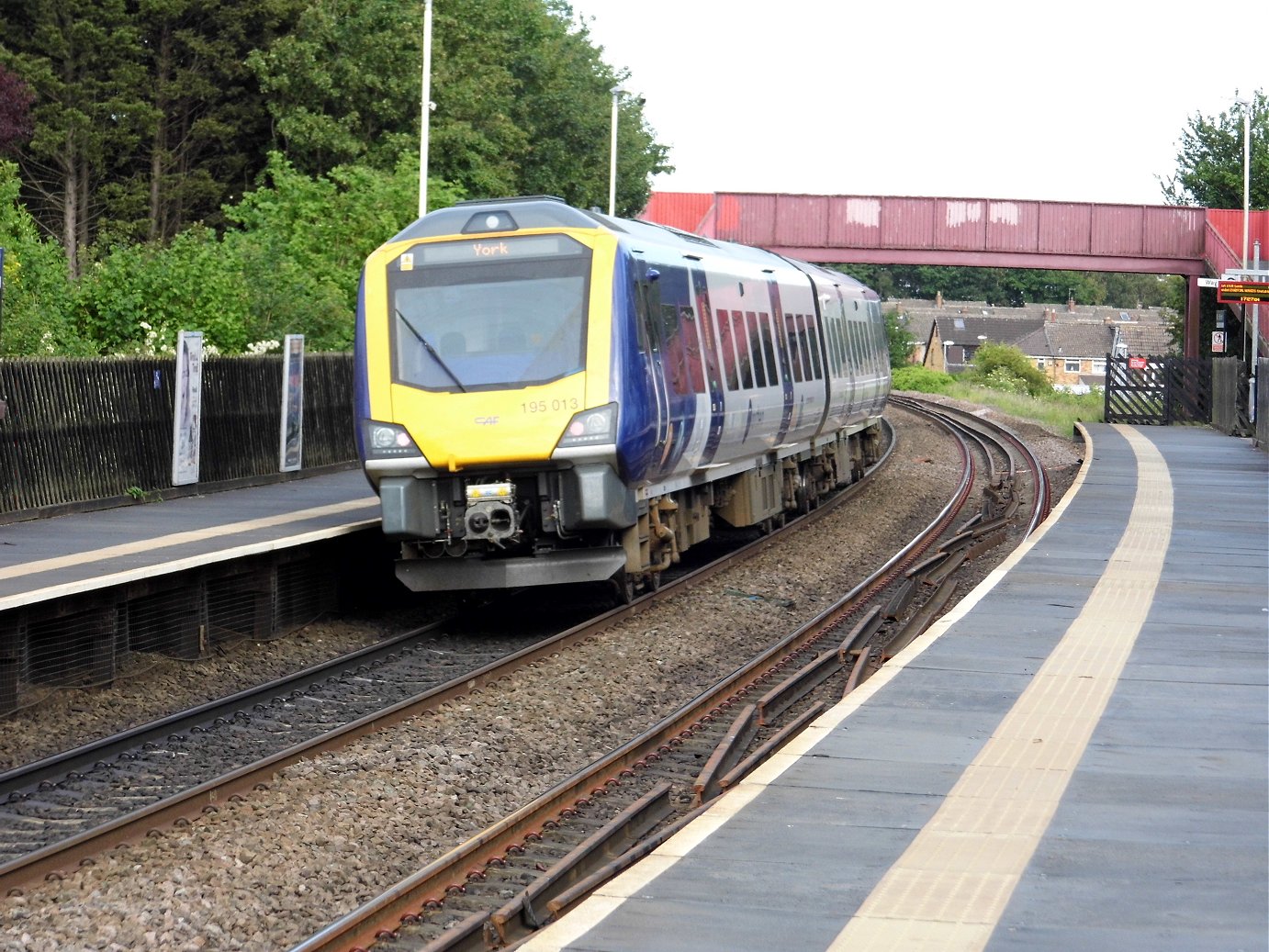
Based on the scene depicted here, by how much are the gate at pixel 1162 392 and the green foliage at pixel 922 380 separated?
19307 millimetres

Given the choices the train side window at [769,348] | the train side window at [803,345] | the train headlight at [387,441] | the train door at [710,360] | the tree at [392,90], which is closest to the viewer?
the train headlight at [387,441]

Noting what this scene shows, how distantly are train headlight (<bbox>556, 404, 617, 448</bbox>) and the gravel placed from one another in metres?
1.62

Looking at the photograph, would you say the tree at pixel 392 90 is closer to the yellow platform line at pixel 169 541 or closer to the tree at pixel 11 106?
the tree at pixel 11 106

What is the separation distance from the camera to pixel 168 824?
27.0 feet

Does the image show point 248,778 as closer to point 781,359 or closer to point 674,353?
point 674,353

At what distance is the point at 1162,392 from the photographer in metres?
40.9

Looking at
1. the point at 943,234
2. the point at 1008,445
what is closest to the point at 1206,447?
the point at 1008,445

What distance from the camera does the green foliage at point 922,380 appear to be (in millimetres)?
63656

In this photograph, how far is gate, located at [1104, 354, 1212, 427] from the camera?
40406 mm

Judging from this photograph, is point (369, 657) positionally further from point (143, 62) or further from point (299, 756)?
point (143, 62)

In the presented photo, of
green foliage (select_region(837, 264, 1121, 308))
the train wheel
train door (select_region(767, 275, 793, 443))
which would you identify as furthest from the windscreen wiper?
green foliage (select_region(837, 264, 1121, 308))

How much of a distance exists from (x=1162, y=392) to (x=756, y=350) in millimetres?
25698

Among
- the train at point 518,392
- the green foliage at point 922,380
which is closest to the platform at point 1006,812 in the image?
the train at point 518,392

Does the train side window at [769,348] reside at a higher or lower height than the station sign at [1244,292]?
lower
